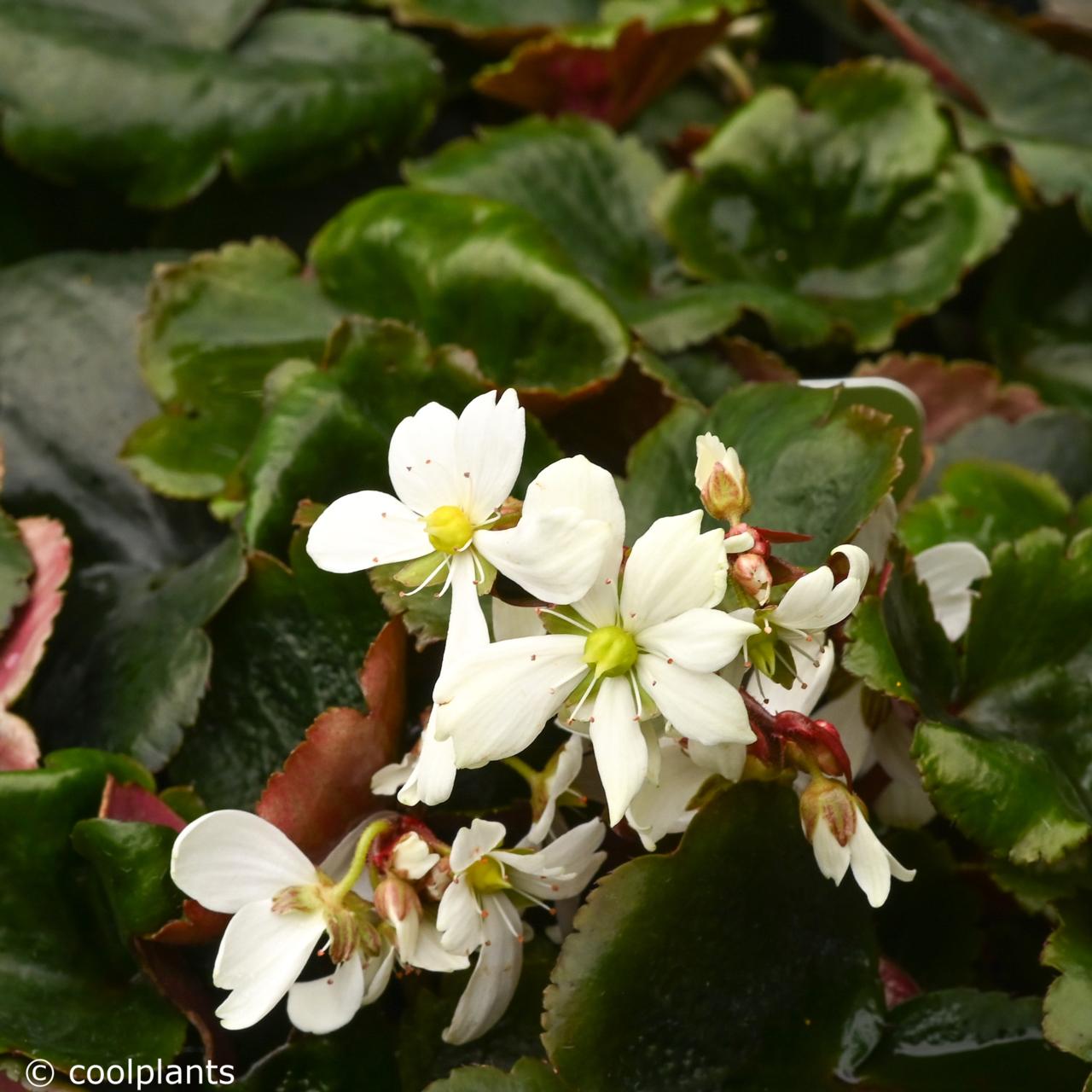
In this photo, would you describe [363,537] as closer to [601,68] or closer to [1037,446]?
[1037,446]

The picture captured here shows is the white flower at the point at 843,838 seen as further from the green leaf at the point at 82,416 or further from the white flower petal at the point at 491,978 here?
the green leaf at the point at 82,416

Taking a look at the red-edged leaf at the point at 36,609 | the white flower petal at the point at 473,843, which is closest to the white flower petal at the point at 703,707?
the white flower petal at the point at 473,843

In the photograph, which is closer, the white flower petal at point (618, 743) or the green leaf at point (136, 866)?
the white flower petal at point (618, 743)

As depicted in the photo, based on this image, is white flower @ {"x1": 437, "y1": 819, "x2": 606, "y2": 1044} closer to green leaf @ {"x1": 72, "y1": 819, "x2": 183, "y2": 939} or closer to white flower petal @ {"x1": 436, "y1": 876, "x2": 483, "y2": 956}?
white flower petal @ {"x1": 436, "y1": 876, "x2": 483, "y2": 956}

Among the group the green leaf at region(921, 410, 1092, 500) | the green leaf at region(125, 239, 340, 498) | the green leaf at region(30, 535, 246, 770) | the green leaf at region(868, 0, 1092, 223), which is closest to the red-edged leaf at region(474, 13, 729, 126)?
the green leaf at region(868, 0, 1092, 223)

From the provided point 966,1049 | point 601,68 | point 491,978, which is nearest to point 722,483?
point 491,978

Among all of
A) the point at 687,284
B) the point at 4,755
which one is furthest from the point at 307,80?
the point at 4,755
